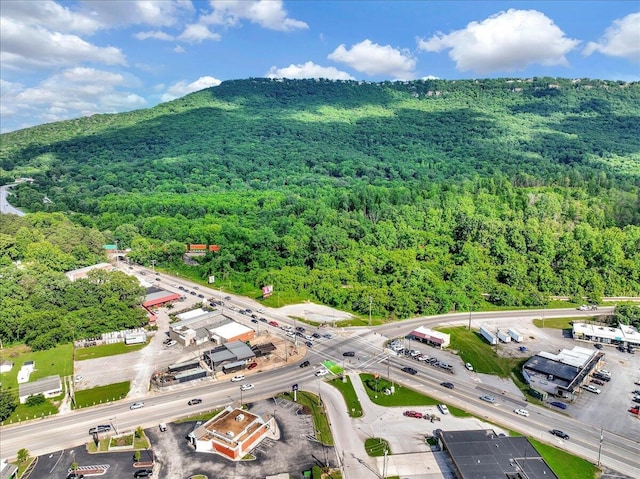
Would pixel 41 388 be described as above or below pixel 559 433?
above

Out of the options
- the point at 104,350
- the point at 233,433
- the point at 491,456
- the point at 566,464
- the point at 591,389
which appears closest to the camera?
the point at 491,456

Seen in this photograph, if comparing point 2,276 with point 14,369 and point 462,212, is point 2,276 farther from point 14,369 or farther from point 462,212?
point 462,212

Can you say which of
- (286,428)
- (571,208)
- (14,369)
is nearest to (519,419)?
(286,428)

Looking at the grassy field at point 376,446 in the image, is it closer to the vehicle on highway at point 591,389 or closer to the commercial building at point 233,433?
the commercial building at point 233,433

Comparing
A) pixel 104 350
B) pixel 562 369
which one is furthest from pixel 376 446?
pixel 104 350

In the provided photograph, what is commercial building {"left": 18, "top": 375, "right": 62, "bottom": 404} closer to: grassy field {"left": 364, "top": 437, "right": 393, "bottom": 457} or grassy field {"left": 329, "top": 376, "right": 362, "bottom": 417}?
grassy field {"left": 329, "top": 376, "right": 362, "bottom": 417}

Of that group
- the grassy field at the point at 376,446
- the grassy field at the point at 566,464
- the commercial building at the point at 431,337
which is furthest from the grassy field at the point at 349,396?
the grassy field at the point at 566,464

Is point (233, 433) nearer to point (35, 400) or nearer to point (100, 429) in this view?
point (100, 429)
